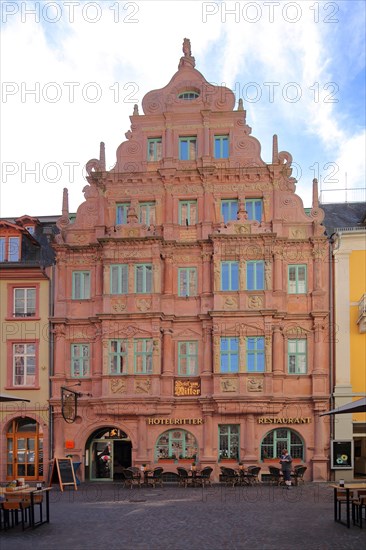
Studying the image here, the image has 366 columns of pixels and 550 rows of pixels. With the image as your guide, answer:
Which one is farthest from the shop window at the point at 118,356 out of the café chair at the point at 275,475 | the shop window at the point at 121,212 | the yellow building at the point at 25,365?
the café chair at the point at 275,475

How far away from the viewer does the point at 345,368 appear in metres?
32.9

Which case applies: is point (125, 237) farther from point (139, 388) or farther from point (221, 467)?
point (221, 467)

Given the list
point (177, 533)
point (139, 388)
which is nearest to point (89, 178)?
point (139, 388)

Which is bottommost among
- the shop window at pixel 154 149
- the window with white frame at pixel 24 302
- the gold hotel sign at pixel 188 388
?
the gold hotel sign at pixel 188 388

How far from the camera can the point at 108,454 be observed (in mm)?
34031

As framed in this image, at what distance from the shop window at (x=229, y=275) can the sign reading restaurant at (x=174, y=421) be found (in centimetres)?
603

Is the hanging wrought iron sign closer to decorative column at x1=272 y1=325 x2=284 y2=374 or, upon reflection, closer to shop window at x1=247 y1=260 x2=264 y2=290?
decorative column at x1=272 y1=325 x2=284 y2=374

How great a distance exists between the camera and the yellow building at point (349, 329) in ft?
107

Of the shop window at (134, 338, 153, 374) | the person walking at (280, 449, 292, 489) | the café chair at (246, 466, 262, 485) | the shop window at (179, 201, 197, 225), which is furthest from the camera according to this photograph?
the shop window at (179, 201, 197, 225)

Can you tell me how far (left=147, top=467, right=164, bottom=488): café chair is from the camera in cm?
3024

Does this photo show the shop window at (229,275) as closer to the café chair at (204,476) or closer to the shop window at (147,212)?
the shop window at (147,212)

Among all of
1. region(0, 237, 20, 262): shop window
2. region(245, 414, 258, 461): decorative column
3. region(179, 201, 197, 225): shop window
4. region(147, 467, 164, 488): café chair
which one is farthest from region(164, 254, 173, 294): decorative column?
region(147, 467, 164, 488): café chair

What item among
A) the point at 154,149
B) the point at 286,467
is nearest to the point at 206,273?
the point at 154,149

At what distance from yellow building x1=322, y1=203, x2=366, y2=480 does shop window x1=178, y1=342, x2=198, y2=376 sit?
6252 mm
